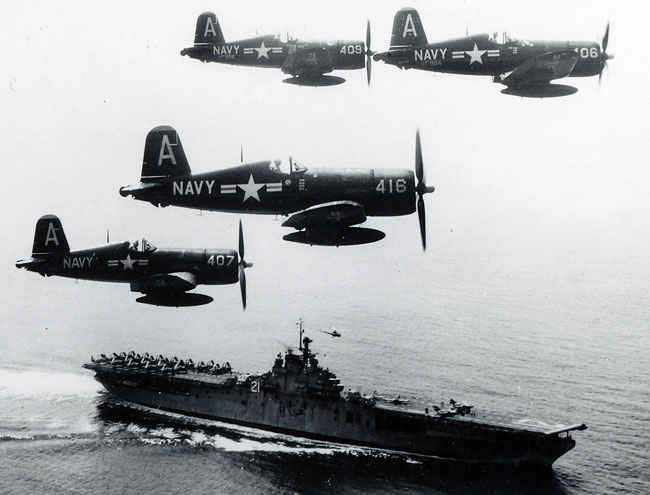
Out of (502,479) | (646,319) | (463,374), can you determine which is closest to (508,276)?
(646,319)

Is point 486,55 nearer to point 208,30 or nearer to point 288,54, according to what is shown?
point 288,54

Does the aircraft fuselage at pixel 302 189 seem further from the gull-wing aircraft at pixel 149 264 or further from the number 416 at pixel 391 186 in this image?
the gull-wing aircraft at pixel 149 264

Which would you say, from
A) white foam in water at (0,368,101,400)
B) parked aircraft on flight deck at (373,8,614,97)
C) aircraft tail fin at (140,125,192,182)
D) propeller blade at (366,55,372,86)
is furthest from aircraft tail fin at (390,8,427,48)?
white foam in water at (0,368,101,400)

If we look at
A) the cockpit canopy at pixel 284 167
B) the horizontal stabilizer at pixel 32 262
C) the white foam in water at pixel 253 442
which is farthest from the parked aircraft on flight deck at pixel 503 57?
the white foam in water at pixel 253 442

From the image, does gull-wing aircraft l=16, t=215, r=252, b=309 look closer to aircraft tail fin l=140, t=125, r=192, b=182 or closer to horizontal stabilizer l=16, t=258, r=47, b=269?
horizontal stabilizer l=16, t=258, r=47, b=269

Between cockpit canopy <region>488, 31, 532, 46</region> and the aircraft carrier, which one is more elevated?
cockpit canopy <region>488, 31, 532, 46</region>

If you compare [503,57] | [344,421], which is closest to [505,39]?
[503,57]
